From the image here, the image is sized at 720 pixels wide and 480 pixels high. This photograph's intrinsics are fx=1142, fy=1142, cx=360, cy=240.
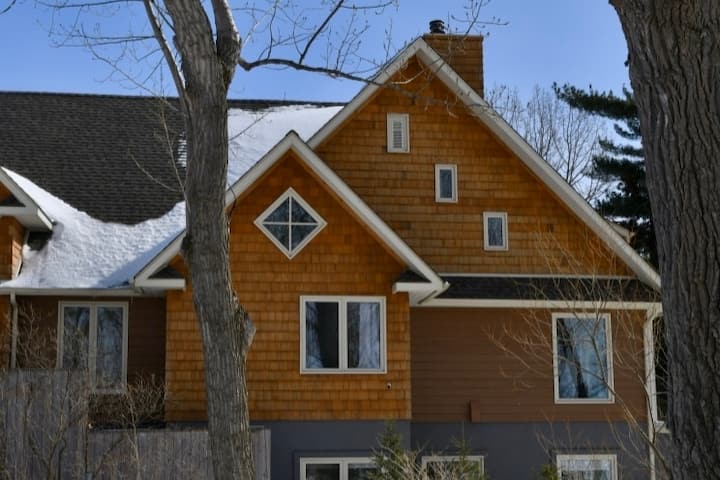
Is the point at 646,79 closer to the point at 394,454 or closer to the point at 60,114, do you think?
the point at 394,454

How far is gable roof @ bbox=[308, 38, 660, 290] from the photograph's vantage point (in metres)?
20.0

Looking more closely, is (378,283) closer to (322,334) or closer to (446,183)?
(322,334)

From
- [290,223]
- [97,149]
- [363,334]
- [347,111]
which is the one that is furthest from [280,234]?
[97,149]

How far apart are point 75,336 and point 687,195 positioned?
1398cm

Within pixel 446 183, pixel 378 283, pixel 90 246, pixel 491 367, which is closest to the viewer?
pixel 378 283

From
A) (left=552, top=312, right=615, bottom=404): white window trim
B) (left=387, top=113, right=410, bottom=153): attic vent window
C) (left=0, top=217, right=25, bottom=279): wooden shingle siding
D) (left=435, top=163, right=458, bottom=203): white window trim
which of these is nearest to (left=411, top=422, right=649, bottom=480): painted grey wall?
(left=552, top=312, right=615, bottom=404): white window trim

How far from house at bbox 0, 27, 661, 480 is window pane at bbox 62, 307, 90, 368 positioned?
49 millimetres

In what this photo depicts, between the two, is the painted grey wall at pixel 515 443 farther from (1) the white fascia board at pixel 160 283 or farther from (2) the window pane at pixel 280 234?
(1) the white fascia board at pixel 160 283

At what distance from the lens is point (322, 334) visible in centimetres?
1848

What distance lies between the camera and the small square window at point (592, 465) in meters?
19.7

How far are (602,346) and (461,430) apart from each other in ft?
9.75

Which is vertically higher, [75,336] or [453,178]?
[453,178]

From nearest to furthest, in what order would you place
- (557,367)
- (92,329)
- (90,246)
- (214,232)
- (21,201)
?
(214,232) < (21,201) < (92,329) < (90,246) < (557,367)

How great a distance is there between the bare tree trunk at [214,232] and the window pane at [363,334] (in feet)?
24.8
